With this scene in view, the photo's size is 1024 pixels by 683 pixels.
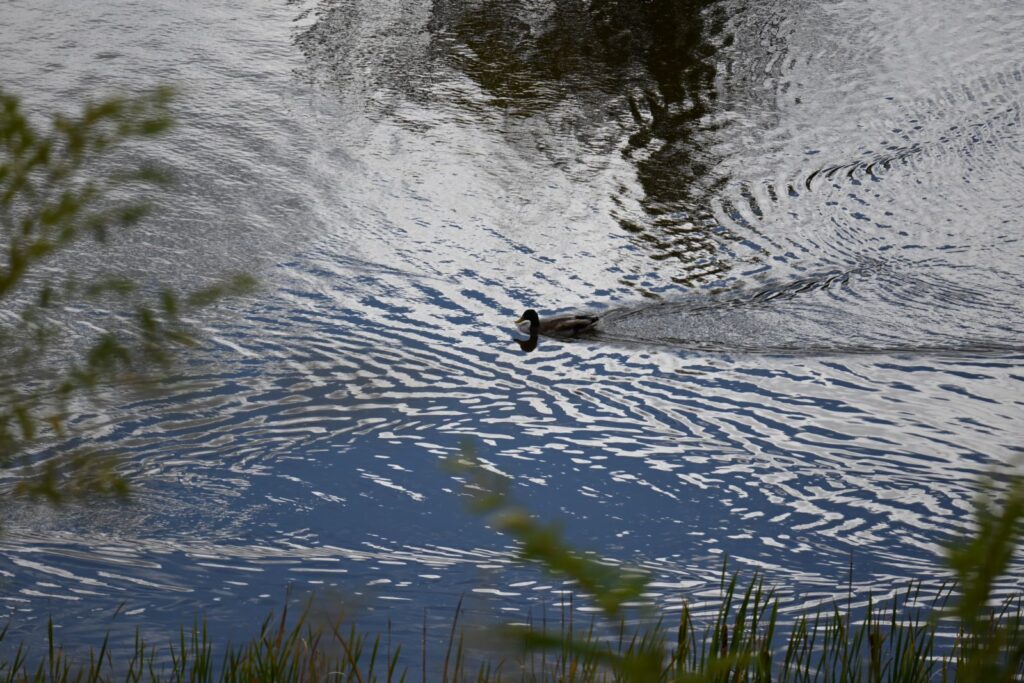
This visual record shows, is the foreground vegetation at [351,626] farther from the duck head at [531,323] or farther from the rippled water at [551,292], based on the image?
the duck head at [531,323]

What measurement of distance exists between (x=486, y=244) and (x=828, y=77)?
4.42m

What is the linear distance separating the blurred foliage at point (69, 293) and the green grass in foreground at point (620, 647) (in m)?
0.59

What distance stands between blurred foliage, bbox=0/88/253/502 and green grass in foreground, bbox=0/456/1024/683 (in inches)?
23.4

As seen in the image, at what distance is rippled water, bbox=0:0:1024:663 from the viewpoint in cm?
484

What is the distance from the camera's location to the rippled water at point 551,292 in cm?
484

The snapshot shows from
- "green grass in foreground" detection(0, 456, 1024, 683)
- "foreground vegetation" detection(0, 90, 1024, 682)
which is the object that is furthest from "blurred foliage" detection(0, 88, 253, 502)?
"green grass in foreground" detection(0, 456, 1024, 683)

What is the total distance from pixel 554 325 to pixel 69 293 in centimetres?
462

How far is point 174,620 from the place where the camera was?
167 inches

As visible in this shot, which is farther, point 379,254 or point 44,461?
point 379,254

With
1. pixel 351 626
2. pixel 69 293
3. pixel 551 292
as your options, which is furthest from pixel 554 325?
pixel 69 293

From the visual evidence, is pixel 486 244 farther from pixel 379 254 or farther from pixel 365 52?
pixel 365 52

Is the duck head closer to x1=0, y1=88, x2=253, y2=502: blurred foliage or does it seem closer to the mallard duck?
the mallard duck

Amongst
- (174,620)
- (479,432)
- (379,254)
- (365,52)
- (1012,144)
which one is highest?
A: (365,52)

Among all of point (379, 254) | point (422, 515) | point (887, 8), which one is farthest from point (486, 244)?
point (887, 8)
